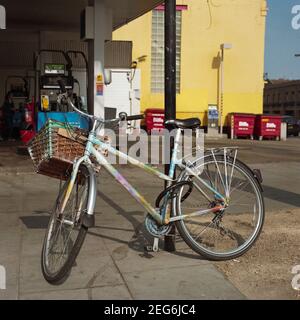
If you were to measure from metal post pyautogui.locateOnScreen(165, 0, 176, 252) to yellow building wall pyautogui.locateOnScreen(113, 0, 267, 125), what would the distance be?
1848 cm

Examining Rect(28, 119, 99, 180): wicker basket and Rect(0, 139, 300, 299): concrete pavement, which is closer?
Rect(0, 139, 300, 299): concrete pavement

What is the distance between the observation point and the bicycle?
13.7ft

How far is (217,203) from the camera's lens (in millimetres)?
4719

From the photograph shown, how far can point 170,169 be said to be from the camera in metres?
4.67

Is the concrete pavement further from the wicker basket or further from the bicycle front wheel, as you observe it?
the wicker basket

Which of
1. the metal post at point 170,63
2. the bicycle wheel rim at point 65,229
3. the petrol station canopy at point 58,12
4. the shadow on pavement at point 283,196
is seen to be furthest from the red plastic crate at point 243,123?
the bicycle wheel rim at point 65,229

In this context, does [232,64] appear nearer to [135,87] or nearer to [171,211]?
[135,87]

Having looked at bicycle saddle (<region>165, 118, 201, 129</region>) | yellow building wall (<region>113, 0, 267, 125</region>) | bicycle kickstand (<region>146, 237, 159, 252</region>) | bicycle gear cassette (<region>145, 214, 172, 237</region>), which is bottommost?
bicycle kickstand (<region>146, 237, 159, 252</region>)

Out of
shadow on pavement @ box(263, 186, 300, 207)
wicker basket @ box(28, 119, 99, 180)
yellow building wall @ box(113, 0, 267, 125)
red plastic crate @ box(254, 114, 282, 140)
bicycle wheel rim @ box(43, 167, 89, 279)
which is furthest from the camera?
yellow building wall @ box(113, 0, 267, 125)

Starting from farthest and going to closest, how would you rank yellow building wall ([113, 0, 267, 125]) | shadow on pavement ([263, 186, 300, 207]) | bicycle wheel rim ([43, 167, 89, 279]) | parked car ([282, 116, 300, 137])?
parked car ([282, 116, 300, 137])
yellow building wall ([113, 0, 267, 125])
shadow on pavement ([263, 186, 300, 207])
bicycle wheel rim ([43, 167, 89, 279])

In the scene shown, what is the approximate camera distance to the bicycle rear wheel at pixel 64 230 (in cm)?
406

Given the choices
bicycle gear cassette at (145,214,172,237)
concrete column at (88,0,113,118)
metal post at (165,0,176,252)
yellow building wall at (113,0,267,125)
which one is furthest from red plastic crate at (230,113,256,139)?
bicycle gear cassette at (145,214,172,237)

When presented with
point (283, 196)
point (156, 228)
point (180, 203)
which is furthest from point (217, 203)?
point (283, 196)

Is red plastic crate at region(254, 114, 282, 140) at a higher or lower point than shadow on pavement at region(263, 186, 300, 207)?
higher
